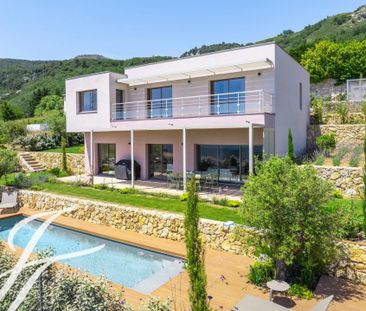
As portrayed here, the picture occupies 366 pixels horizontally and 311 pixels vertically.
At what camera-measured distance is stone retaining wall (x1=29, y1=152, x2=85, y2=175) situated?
26405 millimetres

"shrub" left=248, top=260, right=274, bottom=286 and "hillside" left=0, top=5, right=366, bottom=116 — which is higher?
"hillside" left=0, top=5, right=366, bottom=116

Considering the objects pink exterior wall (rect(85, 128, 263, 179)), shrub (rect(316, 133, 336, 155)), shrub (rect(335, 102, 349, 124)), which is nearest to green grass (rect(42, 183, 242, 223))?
pink exterior wall (rect(85, 128, 263, 179))

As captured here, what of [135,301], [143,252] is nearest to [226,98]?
[143,252]

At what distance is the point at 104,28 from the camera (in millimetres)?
24938

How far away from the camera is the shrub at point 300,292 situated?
7451mm

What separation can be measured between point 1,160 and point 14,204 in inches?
137

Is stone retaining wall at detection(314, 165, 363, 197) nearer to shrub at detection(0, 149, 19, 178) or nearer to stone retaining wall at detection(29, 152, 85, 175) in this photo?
shrub at detection(0, 149, 19, 178)

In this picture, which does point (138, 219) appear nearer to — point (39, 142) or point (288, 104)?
point (288, 104)

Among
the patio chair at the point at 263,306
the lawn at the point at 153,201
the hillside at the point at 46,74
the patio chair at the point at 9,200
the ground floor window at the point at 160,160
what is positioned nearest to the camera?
the patio chair at the point at 263,306

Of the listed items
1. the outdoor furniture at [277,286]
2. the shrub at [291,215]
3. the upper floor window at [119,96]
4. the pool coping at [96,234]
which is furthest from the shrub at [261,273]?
the upper floor window at [119,96]

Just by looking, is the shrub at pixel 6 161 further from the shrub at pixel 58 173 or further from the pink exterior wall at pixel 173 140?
the pink exterior wall at pixel 173 140

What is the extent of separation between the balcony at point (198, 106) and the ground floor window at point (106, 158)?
3297 mm

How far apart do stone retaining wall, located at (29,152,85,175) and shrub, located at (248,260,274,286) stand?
66.9 feet

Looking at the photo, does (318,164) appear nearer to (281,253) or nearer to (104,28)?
(281,253)
